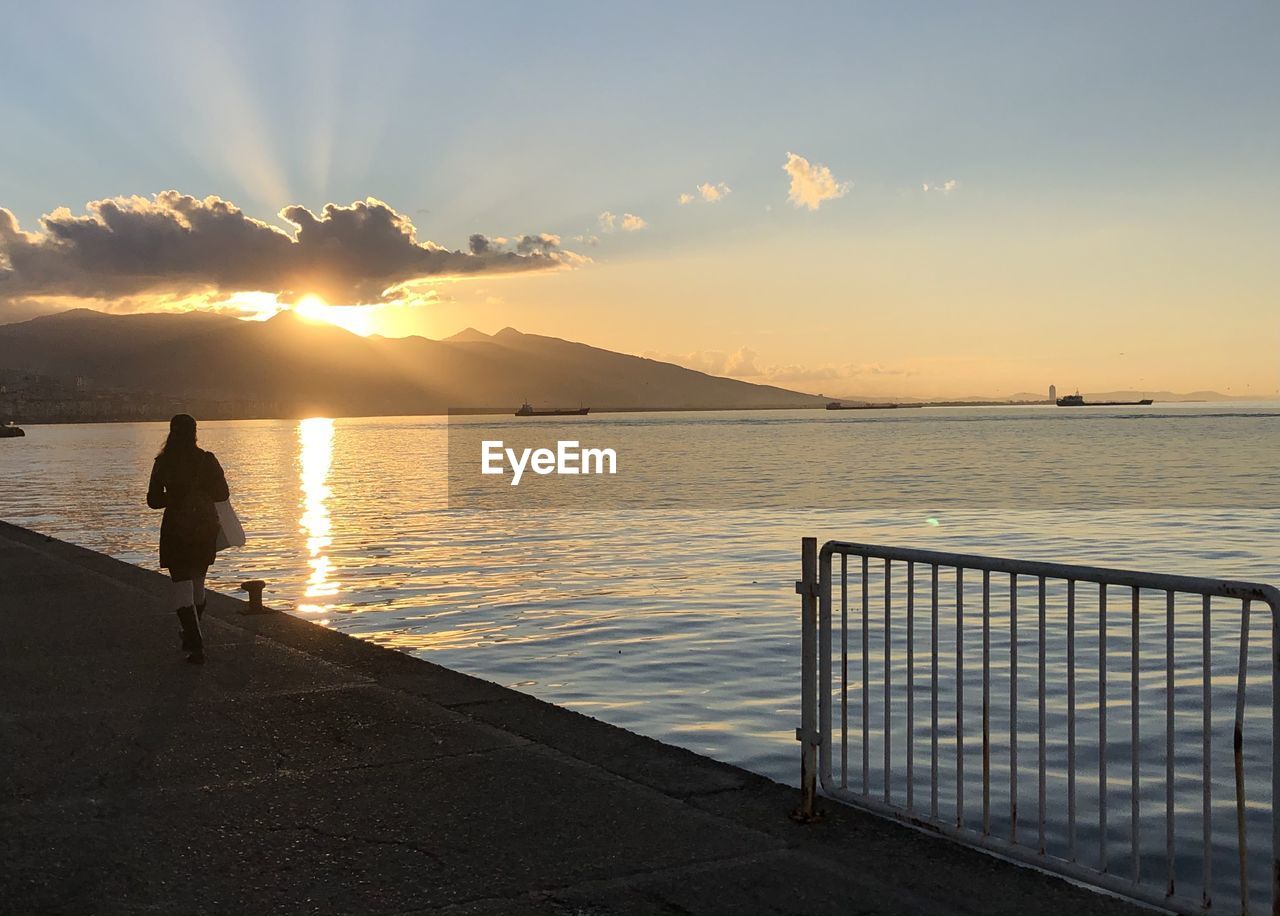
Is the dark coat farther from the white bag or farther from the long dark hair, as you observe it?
the white bag

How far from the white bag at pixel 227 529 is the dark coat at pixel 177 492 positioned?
0.19 meters

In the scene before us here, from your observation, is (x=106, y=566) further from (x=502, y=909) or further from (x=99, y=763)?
(x=502, y=909)

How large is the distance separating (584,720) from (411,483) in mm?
51111

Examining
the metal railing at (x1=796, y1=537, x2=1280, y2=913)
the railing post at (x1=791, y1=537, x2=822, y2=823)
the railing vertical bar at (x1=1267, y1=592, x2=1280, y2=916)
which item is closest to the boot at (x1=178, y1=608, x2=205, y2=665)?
the metal railing at (x1=796, y1=537, x2=1280, y2=913)

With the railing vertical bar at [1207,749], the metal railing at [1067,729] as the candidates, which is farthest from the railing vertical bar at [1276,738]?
the railing vertical bar at [1207,749]

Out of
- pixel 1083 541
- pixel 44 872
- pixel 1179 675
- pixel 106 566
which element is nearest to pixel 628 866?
pixel 44 872

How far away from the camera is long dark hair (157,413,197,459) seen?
9484 mm

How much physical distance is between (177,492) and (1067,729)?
6.94 m

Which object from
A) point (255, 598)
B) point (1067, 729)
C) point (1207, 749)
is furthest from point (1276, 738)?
point (255, 598)

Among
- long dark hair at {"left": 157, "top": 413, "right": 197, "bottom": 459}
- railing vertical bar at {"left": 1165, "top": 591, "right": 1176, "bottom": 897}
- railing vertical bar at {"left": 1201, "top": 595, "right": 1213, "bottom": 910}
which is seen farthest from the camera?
long dark hair at {"left": 157, "top": 413, "right": 197, "bottom": 459}

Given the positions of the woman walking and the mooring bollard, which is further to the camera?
the mooring bollard

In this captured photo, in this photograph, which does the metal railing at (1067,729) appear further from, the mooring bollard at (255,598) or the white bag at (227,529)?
the mooring bollard at (255,598)

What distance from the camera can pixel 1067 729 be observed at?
641 cm

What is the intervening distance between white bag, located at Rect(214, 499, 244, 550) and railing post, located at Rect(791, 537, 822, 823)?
6042 millimetres
